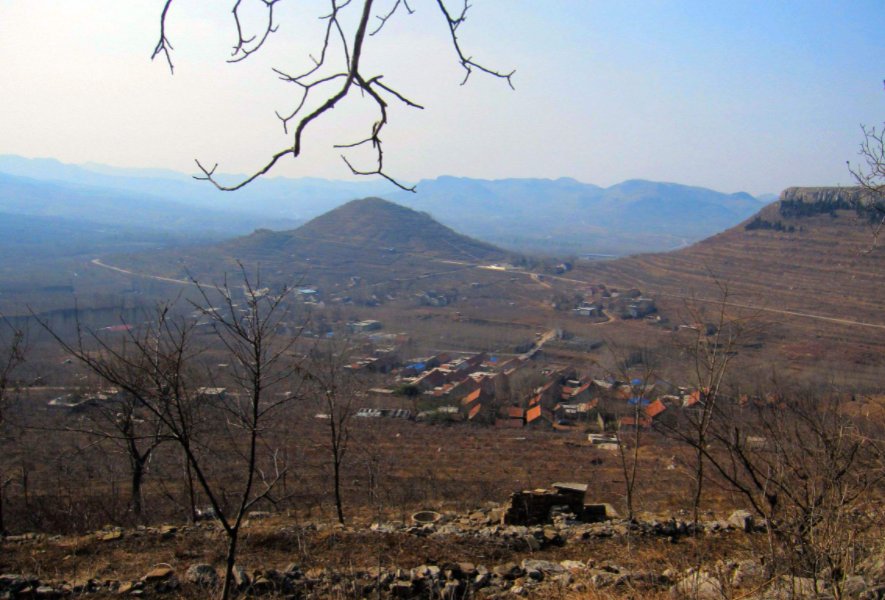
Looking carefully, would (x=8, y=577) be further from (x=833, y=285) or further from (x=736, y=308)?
(x=833, y=285)

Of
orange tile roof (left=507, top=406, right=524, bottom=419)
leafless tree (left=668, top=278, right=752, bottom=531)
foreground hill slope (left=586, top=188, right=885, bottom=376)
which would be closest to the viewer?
leafless tree (left=668, top=278, right=752, bottom=531)

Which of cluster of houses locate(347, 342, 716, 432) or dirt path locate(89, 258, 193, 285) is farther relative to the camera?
dirt path locate(89, 258, 193, 285)

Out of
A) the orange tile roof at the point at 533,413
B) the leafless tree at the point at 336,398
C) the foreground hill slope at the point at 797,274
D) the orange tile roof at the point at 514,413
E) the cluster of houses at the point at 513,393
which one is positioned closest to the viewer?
the leafless tree at the point at 336,398

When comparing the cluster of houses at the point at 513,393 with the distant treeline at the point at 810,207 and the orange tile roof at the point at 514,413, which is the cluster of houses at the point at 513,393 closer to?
the orange tile roof at the point at 514,413

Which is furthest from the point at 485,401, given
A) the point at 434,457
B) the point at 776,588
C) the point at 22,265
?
the point at 22,265

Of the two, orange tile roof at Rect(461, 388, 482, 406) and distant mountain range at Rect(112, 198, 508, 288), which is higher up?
distant mountain range at Rect(112, 198, 508, 288)

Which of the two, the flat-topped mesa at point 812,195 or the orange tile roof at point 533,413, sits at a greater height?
the flat-topped mesa at point 812,195

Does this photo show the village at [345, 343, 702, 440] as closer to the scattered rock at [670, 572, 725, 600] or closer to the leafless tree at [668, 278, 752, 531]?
the leafless tree at [668, 278, 752, 531]

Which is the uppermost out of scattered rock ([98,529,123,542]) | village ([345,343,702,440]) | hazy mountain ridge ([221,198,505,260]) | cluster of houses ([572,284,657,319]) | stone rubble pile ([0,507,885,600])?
Answer: hazy mountain ridge ([221,198,505,260])

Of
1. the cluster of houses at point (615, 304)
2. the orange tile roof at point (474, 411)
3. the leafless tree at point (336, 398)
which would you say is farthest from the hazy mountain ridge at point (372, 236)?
the leafless tree at point (336, 398)

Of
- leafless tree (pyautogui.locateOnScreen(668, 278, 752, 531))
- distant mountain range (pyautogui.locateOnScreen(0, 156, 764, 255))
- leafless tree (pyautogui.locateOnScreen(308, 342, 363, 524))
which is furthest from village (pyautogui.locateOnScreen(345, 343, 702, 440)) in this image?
distant mountain range (pyautogui.locateOnScreen(0, 156, 764, 255))

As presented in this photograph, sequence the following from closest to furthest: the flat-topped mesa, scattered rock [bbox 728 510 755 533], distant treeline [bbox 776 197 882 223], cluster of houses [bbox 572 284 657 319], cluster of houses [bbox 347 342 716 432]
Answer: scattered rock [bbox 728 510 755 533] → cluster of houses [bbox 347 342 716 432] → cluster of houses [bbox 572 284 657 319] → distant treeline [bbox 776 197 882 223] → the flat-topped mesa

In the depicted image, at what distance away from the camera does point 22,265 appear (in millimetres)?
43656

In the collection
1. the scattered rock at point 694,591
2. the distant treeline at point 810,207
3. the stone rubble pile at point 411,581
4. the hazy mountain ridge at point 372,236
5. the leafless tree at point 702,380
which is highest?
the distant treeline at point 810,207
